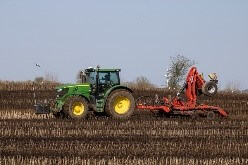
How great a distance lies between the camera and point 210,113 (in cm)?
2012

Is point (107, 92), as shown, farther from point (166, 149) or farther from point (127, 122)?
point (166, 149)

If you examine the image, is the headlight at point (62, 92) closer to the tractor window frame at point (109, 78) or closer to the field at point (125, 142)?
the tractor window frame at point (109, 78)

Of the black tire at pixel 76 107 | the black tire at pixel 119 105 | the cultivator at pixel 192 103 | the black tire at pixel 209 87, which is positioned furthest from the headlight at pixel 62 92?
the black tire at pixel 209 87

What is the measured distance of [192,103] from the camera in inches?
813

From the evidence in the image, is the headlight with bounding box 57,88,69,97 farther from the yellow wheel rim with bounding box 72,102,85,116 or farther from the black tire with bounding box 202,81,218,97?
the black tire with bounding box 202,81,218,97

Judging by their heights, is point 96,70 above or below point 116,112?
above

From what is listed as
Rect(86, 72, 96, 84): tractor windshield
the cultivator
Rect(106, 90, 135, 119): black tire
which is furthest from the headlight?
the cultivator

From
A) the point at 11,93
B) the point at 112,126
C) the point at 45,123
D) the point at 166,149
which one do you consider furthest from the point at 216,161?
the point at 11,93

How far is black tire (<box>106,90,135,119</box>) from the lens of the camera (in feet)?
62.9

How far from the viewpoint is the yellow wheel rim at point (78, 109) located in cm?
1886

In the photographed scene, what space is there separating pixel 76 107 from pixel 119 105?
168cm

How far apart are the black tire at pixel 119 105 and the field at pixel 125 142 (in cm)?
47

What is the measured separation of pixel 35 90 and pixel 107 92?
12792mm

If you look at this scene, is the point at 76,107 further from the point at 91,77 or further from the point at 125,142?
the point at 125,142
